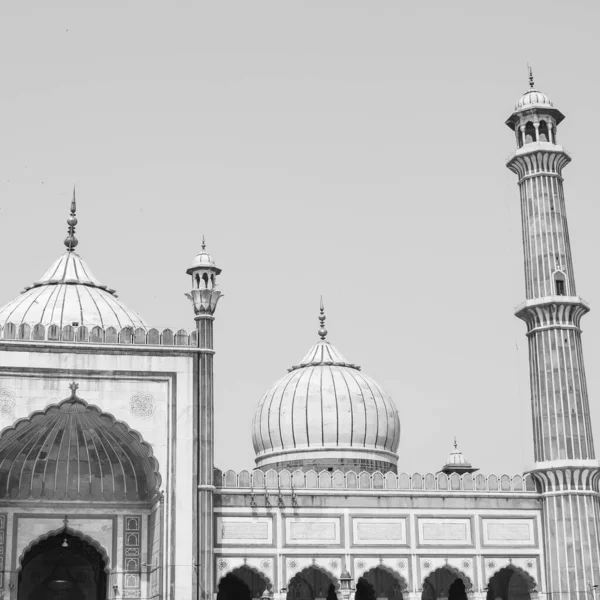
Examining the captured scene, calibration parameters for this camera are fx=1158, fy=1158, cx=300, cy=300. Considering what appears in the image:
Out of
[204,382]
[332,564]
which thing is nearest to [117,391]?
[204,382]

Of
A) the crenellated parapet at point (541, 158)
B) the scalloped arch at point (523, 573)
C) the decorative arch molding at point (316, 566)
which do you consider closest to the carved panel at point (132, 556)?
the decorative arch molding at point (316, 566)

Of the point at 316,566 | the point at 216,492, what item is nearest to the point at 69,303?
the point at 216,492

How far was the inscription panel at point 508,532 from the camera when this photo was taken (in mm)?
21953

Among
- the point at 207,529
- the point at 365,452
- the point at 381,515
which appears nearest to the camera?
the point at 207,529

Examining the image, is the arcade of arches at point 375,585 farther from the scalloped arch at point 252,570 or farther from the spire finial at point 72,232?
the spire finial at point 72,232

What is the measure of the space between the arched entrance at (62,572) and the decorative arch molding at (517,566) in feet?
24.1

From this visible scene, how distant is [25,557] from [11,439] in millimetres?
3025

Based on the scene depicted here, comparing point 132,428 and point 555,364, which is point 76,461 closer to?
point 132,428

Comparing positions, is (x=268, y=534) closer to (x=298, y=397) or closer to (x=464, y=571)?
(x=464, y=571)

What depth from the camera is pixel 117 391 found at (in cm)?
2083

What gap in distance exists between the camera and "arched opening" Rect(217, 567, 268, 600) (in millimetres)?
22656

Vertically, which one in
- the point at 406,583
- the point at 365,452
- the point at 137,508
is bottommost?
the point at 406,583

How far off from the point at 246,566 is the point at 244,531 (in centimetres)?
62

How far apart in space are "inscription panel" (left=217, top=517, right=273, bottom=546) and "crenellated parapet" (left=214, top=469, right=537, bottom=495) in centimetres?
62
